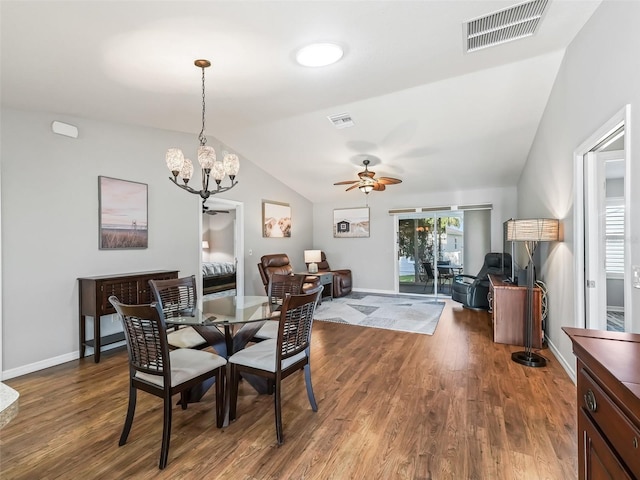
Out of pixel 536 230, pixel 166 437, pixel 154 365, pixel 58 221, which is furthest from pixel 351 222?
pixel 166 437

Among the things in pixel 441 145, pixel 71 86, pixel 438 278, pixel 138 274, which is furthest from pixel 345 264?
pixel 71 86

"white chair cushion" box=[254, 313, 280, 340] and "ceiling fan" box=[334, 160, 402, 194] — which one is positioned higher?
"ceiling fan" box=[334, 160, 402, 194]

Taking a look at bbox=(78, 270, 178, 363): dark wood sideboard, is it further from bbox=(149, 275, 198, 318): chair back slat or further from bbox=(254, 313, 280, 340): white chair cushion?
bbox=(254, 313, 280, 340): white chair cushion

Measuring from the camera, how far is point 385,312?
5.64m

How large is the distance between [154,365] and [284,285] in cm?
162

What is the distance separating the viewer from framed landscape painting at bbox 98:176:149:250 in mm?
3824

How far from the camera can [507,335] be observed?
12.9ft

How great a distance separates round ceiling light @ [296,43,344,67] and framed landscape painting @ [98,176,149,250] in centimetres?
279

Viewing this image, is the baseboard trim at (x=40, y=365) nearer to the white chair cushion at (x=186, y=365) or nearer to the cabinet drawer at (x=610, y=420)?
the white chair cushion at (x=186, y=365)

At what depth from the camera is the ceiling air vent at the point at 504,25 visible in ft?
7.49

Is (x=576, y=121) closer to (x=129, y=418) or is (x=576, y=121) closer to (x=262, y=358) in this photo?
(x=262, y=358)

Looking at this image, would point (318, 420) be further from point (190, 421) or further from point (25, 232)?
point (25, 232)

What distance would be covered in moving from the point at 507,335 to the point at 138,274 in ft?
15.0

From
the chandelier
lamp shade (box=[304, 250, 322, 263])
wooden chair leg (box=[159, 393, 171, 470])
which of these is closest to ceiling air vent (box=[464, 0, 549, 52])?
the chandelier
